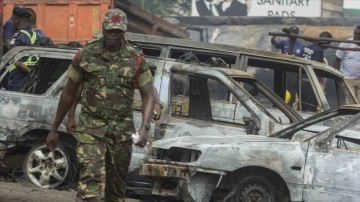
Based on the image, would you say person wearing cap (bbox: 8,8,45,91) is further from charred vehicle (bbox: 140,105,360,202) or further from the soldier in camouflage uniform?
the soldier in camouflage uniform

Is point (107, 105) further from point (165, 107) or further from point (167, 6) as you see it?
point (167, 6)

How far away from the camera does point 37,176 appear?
31.0ft

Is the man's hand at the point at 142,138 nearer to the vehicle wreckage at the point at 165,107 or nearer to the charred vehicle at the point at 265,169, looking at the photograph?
the charred vehicle at the point at 265,169

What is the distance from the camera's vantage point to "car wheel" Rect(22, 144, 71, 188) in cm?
935

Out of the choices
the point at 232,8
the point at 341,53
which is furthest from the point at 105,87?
the point at 232,8

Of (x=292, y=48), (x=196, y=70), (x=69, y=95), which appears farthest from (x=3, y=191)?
(x=292, y=48)

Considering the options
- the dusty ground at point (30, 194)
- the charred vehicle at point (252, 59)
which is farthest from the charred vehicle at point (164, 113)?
the charred vehicle at point (252, 59)

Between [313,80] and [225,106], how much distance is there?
1.16 meters

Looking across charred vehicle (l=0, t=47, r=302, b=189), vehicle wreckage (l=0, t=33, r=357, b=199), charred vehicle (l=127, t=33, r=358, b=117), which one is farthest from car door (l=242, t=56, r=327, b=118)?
charred vehicle (l=0, t=47, r=302, b=189)

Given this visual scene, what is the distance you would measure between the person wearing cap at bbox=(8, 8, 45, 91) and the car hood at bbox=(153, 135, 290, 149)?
101 inches

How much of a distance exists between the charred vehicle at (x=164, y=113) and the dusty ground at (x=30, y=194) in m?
0.17

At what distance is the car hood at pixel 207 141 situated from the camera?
8.06m

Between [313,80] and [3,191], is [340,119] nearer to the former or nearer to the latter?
[313,80]

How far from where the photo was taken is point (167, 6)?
29.6 m
